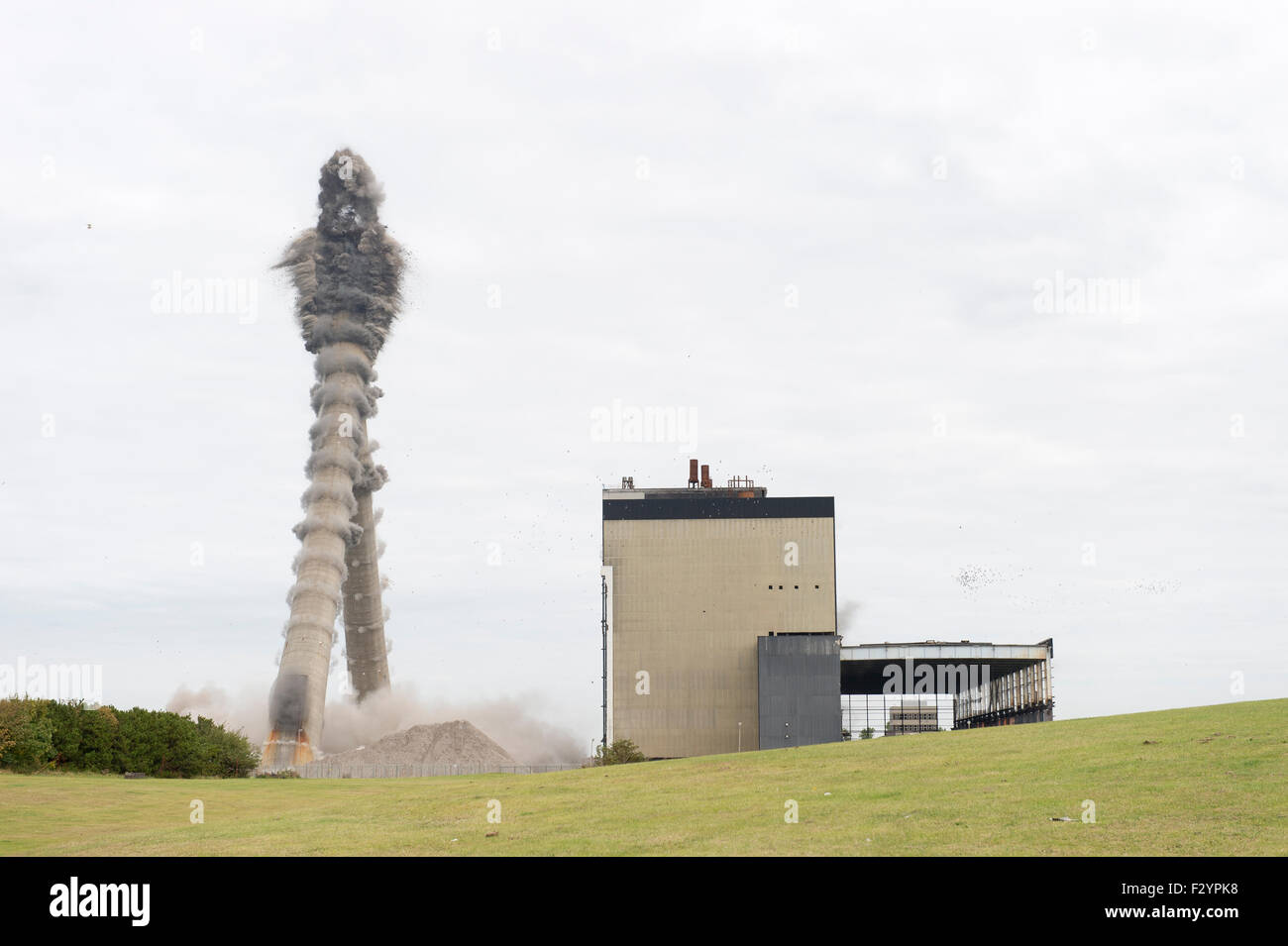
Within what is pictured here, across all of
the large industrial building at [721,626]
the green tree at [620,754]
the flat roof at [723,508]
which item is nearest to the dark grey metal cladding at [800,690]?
the large industrial building at [721,626]

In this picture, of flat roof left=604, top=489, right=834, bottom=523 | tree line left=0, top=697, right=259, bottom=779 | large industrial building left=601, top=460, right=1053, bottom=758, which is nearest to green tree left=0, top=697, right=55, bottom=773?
tree line left=0, top=697, right=259, bottom=779

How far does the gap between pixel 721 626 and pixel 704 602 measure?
2153mm

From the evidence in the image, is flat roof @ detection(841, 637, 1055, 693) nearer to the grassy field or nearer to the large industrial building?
the large industrial building

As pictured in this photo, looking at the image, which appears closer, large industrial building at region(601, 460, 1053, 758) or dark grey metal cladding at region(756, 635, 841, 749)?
dark grey metal cladding at region(756, 635, 841, 749)

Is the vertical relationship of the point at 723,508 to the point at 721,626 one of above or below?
above

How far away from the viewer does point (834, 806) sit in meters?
25.4

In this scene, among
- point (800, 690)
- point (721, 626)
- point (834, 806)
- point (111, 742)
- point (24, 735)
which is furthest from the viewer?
point (721, 626)

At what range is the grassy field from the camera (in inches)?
808

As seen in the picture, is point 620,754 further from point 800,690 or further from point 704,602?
point 704,602

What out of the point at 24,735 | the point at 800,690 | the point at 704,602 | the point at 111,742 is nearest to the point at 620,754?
the point at 800,690

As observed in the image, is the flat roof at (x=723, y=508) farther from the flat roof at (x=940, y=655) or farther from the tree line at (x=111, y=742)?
the tree line at (x=111, y=742)

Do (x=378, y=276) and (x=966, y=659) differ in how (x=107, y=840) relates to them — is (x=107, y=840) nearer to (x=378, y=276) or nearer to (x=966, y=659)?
(x=966, y=659)

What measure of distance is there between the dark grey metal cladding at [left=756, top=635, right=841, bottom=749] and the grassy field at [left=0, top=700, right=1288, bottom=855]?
35934mm
